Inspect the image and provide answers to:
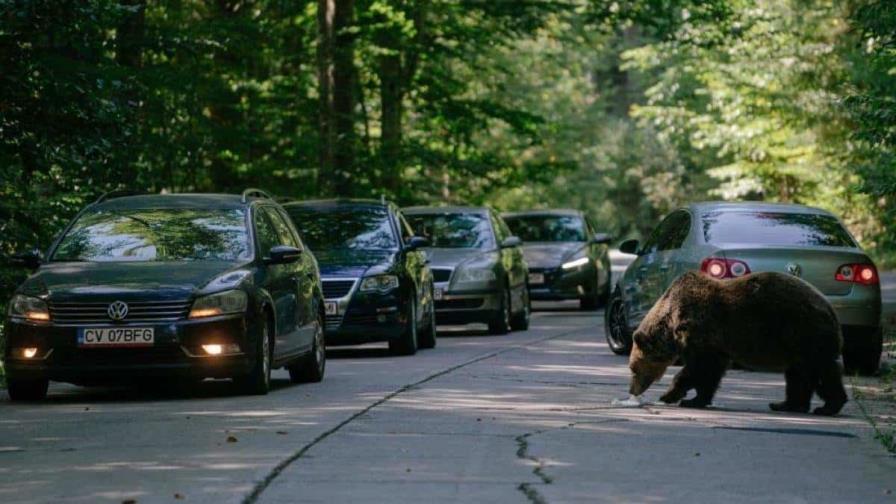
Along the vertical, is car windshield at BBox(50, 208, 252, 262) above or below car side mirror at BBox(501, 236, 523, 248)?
above

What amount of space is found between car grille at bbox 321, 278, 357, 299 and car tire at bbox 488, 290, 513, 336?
4784 millimetres

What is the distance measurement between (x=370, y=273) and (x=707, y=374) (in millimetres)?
7242

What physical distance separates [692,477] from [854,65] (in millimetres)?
29575

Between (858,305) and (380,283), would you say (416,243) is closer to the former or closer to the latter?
(380,283)

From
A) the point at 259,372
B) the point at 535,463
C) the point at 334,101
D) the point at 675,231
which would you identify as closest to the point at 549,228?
the point at 334,101

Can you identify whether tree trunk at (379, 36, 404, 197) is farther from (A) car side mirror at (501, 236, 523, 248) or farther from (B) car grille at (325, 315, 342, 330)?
(B) car grille at (325, 315, 342, 330)

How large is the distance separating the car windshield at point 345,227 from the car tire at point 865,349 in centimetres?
527

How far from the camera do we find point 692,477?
9438 mm

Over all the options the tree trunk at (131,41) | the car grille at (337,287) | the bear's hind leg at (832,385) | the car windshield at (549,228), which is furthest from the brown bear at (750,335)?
the car windshield at (549,228)

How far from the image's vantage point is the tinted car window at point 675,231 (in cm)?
1814

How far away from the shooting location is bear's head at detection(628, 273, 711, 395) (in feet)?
43.2

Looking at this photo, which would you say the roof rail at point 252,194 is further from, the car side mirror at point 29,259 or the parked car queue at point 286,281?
the car side mirror at point 29,259

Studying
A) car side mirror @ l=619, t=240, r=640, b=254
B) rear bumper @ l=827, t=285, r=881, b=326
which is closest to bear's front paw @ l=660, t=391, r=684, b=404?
rear bumper @ l=827, t=285, r=881, b=326

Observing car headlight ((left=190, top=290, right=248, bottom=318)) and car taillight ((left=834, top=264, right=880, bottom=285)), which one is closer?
car headlight ((left=190, top=290, right=248, bottom=318))
